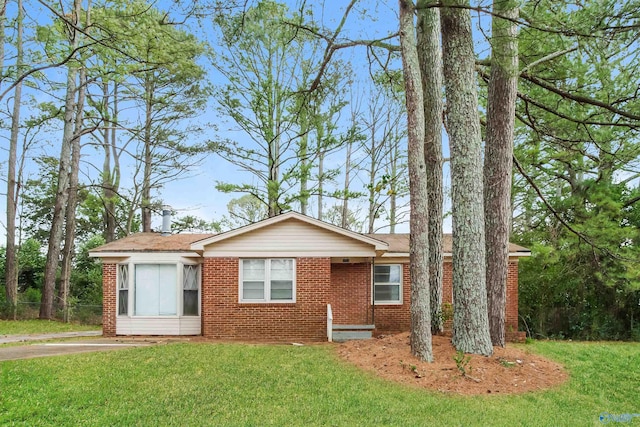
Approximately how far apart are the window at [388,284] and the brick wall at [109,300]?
779 cm

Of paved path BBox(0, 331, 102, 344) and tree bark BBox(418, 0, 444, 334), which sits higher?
tree bark BBox(418, 0, 444, 334)

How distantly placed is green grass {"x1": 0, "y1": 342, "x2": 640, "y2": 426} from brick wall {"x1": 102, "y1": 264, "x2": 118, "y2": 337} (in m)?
4.43

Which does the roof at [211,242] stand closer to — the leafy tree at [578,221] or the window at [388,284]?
the window at [388,284]

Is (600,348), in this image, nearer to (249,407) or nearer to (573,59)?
(573,59)

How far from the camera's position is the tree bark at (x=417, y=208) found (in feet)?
27.6

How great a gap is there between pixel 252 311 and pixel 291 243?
83.8 inches

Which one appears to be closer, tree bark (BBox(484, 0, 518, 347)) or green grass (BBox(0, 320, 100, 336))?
tree bark (BBox(484, 0, 518, 347))

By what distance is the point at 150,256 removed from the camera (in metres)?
13.5

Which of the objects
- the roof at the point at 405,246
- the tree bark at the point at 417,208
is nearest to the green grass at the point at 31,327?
the roof at the point at 405,246

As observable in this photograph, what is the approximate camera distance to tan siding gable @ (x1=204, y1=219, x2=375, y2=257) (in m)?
12.8

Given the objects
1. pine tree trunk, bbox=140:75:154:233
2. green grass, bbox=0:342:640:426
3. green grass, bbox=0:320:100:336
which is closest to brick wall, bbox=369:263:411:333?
green grass, bbox=0:342:640:426

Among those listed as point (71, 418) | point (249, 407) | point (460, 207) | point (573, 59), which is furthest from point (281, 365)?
point (573, 59)

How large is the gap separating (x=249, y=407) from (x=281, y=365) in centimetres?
228

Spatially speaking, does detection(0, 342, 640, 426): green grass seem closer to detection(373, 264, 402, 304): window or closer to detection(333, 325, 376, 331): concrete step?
detection(333, 325, 376, 331): concrete step
